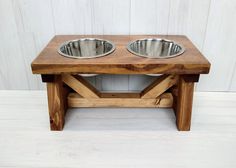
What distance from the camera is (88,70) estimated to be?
2.32 ft

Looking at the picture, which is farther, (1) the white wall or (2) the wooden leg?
(1) the white wall

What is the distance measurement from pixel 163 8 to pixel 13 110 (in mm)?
737

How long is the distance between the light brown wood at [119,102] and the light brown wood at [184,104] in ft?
0.35

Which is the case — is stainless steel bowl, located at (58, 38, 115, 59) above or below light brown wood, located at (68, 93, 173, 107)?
above

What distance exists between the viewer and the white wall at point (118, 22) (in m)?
0.92

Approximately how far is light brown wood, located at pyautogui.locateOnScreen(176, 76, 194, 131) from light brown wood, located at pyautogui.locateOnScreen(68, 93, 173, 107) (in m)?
0.11

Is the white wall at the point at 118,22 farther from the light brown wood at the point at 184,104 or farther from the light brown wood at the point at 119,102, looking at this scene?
the light brown wood at the point at 184,104

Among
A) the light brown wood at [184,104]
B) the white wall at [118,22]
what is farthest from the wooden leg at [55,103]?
the light brown wood at [184,104]

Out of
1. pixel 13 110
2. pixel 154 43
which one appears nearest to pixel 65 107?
pixel 13 110

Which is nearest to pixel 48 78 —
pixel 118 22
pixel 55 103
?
pixel 55 103

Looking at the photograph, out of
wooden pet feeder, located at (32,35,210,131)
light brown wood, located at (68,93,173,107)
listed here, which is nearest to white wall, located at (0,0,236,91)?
wooden pet feeder, located at (32,35,210,131)

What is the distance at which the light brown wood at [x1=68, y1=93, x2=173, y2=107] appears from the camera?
35.9 inches

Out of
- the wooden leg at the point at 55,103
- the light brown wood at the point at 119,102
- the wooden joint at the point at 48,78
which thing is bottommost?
the light brown wood at the point at 119,102

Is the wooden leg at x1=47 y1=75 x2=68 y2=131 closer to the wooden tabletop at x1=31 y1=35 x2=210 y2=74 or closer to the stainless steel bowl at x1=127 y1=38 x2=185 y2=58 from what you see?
the wooden tabletop at x1=31 y1=35 x2=210 y2=74
